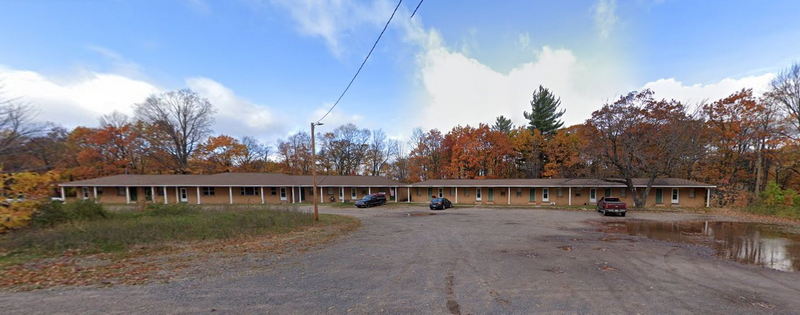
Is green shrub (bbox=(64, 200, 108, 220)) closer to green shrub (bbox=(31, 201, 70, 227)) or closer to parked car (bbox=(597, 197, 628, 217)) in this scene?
green shrub (bbox=(31, 201, 70, 227))

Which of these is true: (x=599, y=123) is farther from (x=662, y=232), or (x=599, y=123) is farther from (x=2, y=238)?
(x=2, y=238)

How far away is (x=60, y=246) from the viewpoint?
8656mm

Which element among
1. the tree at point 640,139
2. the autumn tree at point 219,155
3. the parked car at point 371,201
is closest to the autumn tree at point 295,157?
the autumn tree at point 219,155

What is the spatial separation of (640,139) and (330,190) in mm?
32598

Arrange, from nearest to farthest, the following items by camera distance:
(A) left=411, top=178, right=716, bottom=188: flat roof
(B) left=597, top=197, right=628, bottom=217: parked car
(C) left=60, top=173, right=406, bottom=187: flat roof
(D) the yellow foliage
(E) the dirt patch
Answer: (E) the dirt patch
(D) the yellow foliage
(B) left=597, top=197, right=628, bottom=217: parked car
(A) left=411, top=178, right=716, bottom=188: flat roof
(C) left=60, top=173, right=406, bottom=187: flat roof

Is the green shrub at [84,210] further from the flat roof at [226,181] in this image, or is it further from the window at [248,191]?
the window at [248,191]

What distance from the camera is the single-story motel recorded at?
2912 centimetres

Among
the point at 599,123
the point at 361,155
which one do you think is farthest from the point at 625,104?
the point at 361,155

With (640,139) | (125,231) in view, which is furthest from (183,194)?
(640,139)

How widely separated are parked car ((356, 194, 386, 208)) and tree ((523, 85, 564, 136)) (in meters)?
27.7

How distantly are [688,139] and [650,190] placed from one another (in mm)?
6147

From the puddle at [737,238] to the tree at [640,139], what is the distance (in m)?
8.86

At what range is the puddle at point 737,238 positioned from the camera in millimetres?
8461

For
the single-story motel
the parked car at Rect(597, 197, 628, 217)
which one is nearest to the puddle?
the parked car at Rect(597, 197, 628, 217)
